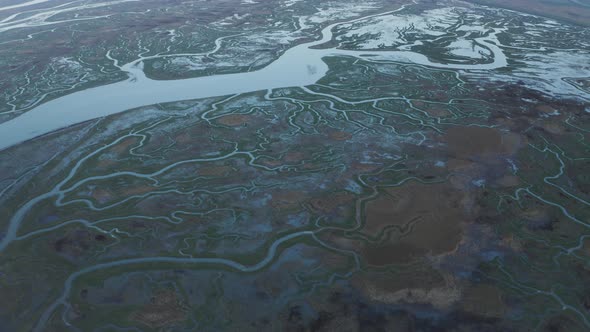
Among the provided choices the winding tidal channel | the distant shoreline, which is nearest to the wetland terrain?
the winding tidal channel

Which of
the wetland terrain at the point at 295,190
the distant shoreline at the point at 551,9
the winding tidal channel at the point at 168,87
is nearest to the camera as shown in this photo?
the wetland terrain at the point at 295,190

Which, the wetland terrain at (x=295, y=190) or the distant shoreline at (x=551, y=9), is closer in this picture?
the wetland terrain at (x=295, y=190)

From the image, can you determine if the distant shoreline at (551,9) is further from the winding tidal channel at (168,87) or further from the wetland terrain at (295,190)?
the wetland terrain at (295,190)

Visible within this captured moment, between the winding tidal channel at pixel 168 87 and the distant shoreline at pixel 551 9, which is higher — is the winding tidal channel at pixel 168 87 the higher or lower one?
the higher one

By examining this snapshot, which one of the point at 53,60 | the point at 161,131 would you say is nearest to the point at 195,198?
the point at 161,131

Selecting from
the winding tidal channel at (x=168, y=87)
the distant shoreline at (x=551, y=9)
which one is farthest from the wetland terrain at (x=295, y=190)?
the distant shoreline at (x=551, y=9)

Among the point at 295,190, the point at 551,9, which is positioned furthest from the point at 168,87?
the point at 551,9

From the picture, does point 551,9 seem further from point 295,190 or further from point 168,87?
point 295,190

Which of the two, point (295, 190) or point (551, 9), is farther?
point (551, 9)

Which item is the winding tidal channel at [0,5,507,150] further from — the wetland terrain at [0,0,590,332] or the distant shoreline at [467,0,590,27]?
the distant shoreline at [467,0,590,27]
